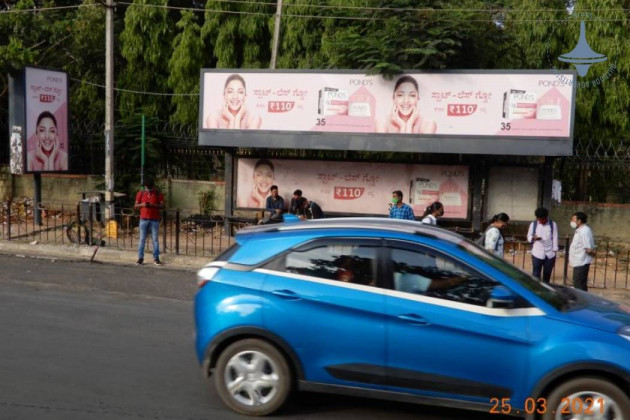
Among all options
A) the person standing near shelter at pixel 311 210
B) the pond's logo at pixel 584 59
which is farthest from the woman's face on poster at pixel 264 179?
the pond's logo at pixel 584 59

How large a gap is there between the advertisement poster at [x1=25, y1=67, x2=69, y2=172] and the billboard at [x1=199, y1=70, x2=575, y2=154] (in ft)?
14.9

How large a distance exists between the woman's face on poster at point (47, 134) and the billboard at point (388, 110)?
4.54 m

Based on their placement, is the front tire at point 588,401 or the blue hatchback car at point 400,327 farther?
the blue hatchback car at point 400,327

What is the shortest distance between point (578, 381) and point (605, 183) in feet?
47.5

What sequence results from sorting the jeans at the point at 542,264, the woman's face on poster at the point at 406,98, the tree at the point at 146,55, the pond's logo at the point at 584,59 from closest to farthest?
the jeans at the point at 542,264 < the woman's face on poster at the point at 406,98 < the pond's logo at the point at 584,59 < the tree at the point at 146,55

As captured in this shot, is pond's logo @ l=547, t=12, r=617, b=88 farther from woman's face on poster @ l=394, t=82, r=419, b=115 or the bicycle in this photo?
the bicycle

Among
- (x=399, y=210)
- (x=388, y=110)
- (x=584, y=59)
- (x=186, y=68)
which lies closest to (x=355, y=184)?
(x=388, y=110)

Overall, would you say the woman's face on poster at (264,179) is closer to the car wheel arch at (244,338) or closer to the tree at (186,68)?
the tree at (186,68)

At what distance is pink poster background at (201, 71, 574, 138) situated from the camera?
13.8 meters

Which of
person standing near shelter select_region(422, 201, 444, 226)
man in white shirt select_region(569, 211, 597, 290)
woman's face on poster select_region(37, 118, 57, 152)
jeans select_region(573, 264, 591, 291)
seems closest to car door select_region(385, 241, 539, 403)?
person standing near shelter select_region(422, 201, 444, 226)

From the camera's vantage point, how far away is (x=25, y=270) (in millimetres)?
12000

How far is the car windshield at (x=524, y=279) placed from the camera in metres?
5.15

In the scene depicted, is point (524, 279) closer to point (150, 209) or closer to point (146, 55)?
point (150, 209)

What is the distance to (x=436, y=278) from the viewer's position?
5164mm
